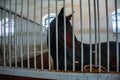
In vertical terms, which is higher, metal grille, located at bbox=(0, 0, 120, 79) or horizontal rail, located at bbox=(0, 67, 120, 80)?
metal grille, located at bbox=(0, 0, 120, 79)

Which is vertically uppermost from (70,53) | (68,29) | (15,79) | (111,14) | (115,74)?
(111,14)

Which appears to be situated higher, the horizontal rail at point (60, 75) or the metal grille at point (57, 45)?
the metal grille at point (57, 45)

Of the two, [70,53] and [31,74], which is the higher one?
[70,53]

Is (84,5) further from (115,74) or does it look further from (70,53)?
(115,74)

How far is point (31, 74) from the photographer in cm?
192

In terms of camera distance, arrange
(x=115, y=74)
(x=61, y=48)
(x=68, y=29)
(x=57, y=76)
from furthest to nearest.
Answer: (x=68, y=29) < (x=61, y=48) < (x=57, y=76) < (x=115, y=74)

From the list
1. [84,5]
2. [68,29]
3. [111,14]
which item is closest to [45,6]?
[84,5]

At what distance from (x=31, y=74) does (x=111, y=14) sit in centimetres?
432

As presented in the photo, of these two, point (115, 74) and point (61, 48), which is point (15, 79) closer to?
point (61, 48)

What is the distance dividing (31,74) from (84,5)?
4362 mm

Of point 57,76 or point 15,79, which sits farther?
point 15,79

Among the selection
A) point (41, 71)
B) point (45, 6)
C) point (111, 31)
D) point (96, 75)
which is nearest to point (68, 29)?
point (41, 71)

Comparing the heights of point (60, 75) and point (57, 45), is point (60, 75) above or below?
below

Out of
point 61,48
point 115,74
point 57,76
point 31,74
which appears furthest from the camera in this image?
point 61,48
